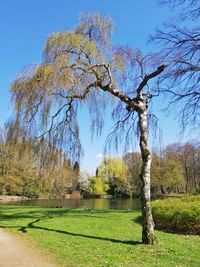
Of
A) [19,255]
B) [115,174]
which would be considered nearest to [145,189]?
[19,255]

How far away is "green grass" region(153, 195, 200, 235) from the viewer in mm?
13352

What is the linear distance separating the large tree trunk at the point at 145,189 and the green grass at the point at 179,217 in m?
3.76

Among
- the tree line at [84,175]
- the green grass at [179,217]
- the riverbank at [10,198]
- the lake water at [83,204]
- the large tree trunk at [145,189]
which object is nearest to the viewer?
the large tree trunk at [145,189]

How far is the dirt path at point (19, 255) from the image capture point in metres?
7.91

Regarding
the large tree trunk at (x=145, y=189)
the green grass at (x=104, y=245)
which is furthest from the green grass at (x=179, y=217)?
the large tree trunk at (x=145, y=189)

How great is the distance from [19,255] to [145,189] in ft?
12.3

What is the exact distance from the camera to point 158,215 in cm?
1505

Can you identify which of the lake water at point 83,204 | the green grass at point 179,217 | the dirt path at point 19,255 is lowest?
the dirt path at point 19,255

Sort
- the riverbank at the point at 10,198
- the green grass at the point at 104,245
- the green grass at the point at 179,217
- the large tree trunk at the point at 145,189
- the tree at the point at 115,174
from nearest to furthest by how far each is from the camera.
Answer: the green grass at the point at 104,245 < the large tree trunk at the point at 145,189 < the tree at the point at 115,174 < the green grass at the point at 179,217 < the riverbank at the point at 10,198

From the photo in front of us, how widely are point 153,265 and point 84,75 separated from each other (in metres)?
6.50

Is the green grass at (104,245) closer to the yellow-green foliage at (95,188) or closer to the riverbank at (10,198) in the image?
the riverbank at (10,198)

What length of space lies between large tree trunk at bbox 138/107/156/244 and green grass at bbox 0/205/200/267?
35 cm

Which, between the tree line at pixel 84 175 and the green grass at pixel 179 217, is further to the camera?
the green grass at pixel 179 217

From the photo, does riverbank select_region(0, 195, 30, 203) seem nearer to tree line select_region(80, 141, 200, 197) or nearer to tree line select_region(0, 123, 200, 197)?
tree line select_region(0, 123, 200, 197)
